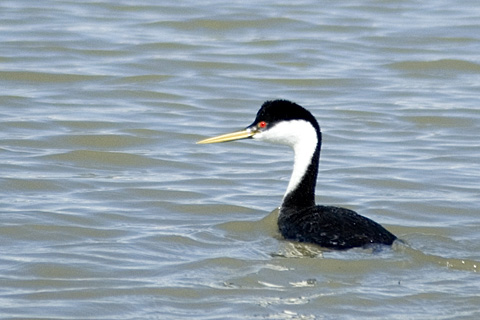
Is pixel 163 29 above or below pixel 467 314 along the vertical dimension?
above

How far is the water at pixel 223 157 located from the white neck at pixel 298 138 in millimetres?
447

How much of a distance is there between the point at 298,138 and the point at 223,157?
226cm

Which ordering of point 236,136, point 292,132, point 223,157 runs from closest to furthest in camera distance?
point 292,132 < point 236,136 < point 223,157

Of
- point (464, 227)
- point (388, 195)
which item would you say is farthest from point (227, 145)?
point (464, 227)

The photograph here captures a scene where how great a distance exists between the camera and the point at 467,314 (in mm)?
7191

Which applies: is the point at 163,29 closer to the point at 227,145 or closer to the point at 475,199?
the point at 227,145

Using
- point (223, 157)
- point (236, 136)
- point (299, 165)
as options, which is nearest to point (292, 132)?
point (299, 165)

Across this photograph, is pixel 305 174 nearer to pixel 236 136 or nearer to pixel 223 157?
pixel 236 136

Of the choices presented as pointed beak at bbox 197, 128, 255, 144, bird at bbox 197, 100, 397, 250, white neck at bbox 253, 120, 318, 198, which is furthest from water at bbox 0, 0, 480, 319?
pointed beak at bbox 197, 128, 255, 144

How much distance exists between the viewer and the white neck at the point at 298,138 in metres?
9.10

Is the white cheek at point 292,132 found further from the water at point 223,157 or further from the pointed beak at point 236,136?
the water at point 223,157

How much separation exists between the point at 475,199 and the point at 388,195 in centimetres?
72

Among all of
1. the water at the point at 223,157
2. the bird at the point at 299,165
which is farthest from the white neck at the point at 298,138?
the water at the point at 223,157

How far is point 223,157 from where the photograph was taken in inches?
447
